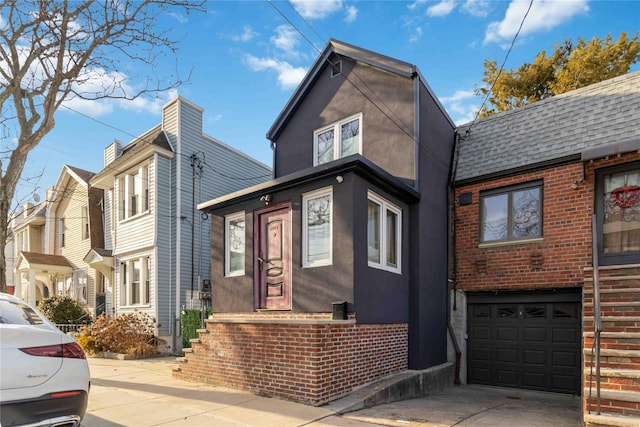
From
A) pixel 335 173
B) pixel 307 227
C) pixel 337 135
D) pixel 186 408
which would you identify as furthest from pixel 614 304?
pixel 337 135

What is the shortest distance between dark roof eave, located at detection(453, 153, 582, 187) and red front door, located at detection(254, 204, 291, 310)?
4.56 meters

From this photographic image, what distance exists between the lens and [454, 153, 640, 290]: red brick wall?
798 cm

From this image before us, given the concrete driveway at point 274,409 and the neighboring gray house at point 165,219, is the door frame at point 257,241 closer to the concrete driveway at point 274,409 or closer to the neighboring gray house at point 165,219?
the concrete driveway at point 274,409

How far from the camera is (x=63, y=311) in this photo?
15.3 meters

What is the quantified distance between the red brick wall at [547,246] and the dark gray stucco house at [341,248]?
65cm

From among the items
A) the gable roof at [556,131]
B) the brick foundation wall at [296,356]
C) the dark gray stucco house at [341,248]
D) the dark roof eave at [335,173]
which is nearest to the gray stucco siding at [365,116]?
the dark gray stucco house at [341,248]

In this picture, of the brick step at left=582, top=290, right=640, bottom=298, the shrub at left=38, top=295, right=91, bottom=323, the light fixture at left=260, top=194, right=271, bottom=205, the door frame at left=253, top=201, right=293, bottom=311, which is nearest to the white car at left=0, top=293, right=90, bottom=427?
the door frame at left=253, top=201, right=293, bottom=311

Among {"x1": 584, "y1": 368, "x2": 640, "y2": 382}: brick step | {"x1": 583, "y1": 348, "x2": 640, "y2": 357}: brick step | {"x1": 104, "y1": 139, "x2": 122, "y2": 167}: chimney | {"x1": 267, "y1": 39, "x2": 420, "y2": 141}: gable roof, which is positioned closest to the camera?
{"x1": 584, "y1": 368, "x2": 640, "y2": 382}: brick step

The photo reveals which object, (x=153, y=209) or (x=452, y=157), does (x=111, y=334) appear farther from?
(x=452, y=157)

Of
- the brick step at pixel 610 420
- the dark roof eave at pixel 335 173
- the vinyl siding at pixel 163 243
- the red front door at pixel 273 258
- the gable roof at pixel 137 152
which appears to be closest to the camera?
the brick step at pixel 610 420

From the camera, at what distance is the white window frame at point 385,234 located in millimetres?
7505

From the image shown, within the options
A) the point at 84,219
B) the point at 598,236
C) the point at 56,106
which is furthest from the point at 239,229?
the point at 84,219

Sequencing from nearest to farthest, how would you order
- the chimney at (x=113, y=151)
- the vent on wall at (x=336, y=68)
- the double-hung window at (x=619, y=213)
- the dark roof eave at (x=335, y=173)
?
the dark roof eave at (x=335, y=173) → the double-hung window at (x=619, y=213) → the vent on wall at (x=336, y=68) → the chimney at (x=113, y=151)

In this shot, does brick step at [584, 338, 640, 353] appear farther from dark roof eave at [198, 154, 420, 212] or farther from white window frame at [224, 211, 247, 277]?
white window frame at [224, 211, 247, 277]
